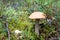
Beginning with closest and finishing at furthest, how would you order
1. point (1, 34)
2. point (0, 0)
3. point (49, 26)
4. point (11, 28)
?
point (1, 34), point (11, 28), point (49, 26), point (0, 0)

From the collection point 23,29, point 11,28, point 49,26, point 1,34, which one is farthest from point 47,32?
point 1,34

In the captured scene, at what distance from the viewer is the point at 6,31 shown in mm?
3246

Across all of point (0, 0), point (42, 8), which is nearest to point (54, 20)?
point (42, 8)

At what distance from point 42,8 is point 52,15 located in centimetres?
28

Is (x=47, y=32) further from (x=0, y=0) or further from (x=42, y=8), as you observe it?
(x=0, y=0)

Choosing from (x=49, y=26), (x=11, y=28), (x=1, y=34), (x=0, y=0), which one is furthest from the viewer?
(x=0, y=0)

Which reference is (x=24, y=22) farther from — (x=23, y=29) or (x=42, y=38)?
(x=42, y=38)

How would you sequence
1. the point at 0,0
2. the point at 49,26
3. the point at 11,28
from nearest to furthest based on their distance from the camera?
the point at 11,28 < the point at 49,26 < the point at 0,0

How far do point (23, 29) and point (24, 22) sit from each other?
210 mm

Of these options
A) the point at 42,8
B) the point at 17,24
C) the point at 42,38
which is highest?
the point at 42,8

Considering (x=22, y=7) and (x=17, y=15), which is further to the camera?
(x=22, y=7)

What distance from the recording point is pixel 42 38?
3.28 m

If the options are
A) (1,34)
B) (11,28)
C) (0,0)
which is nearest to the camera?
(1,34)

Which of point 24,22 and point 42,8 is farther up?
point 42,8
